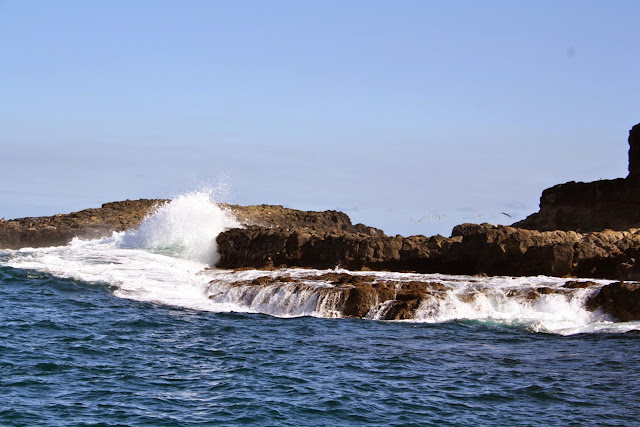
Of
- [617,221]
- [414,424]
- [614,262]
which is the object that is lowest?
[414,424]

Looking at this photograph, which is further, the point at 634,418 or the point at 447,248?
the point at 447,248

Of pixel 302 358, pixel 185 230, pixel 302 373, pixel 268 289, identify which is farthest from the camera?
pixel 185 230

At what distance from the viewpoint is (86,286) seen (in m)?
23.0

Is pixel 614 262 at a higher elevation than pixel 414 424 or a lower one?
higher

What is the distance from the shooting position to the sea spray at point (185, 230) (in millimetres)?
30392

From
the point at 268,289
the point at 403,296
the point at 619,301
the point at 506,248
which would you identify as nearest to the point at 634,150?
the point at 506,248

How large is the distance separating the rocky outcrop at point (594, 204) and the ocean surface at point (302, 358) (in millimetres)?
13064

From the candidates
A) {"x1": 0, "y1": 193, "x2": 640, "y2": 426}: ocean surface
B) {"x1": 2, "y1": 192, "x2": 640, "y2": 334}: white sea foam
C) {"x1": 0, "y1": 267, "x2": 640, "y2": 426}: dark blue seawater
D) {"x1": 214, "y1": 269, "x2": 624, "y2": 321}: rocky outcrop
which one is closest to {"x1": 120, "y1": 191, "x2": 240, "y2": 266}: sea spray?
{"x1": 2, "y1": 192, "x2": 640, "y2": 334}: white sea foam

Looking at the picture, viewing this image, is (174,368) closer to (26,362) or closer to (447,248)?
(26,362)

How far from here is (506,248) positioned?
22047 mm

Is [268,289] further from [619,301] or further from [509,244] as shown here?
[619,301]

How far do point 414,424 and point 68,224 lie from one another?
1586 inches

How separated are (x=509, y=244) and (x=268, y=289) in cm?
716

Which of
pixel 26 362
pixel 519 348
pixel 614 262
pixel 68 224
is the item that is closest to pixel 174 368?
pixel 26 362
